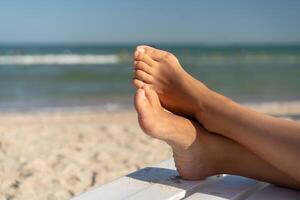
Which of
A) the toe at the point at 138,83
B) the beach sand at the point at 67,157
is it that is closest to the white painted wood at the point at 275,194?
the toe at the point at 138,83

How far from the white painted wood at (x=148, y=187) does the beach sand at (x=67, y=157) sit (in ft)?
3.47

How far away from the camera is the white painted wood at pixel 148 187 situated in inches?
54.2

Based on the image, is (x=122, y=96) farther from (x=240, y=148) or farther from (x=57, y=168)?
(x=240, y=148)

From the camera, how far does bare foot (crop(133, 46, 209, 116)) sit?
1621 mm

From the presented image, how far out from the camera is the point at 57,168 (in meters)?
3.12

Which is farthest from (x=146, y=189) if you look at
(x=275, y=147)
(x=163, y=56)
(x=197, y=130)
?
(x=163, y=56)

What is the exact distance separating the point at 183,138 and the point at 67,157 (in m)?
2.01

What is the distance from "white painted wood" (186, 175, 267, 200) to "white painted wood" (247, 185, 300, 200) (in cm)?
3

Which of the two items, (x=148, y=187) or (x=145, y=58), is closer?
(x=148, y=187)

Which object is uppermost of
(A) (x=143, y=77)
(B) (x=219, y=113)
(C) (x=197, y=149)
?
(A) (x=143, y=77)

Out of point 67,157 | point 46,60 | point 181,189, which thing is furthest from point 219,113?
point 46,60

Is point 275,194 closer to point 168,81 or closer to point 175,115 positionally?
point 175,115

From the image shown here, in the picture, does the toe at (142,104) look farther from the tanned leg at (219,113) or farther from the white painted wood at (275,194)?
the white painted wood at (275,194)

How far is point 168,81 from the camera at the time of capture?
5.48 ft
